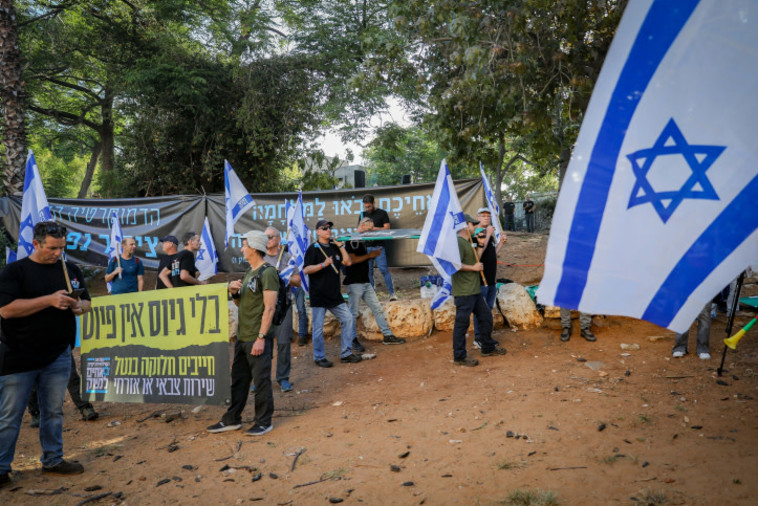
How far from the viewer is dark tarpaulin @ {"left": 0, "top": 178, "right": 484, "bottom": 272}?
9.97 meters

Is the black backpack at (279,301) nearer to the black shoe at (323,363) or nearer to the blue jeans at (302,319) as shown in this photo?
the black shoe at (323,363)

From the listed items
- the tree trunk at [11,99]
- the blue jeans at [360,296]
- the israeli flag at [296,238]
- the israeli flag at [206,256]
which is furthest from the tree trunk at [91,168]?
the blue jeans at [360,296]

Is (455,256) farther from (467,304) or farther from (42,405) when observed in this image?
(42,405)

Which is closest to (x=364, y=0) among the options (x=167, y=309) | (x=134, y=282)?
(x=134, y=282)

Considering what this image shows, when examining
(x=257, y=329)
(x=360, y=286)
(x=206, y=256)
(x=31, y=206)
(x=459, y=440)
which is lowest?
(x=459, y=440)

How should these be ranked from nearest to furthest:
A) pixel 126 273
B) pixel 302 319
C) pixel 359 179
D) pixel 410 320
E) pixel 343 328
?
pixel 126 273 → pixel 343 328 → pixel 410 320 → pixel 302 319 → pixel 359 179

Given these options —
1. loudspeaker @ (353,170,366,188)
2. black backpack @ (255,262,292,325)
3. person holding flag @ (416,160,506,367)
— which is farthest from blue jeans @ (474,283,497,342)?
loudspeaker @ (353,170,366,188)

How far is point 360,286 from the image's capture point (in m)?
8.03

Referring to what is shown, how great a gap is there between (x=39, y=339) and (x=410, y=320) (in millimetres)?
5452

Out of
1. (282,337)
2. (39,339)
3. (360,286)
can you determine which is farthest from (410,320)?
(39,339)

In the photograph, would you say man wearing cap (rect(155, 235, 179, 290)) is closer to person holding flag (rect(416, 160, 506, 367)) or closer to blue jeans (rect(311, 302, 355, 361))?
blue jeans (rect(311, 302, 355, 361))

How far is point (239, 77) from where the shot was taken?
14.3 m

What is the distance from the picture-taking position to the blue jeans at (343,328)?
7.41 meters

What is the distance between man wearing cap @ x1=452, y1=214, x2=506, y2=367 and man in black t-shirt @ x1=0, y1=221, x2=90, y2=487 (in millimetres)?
4484
